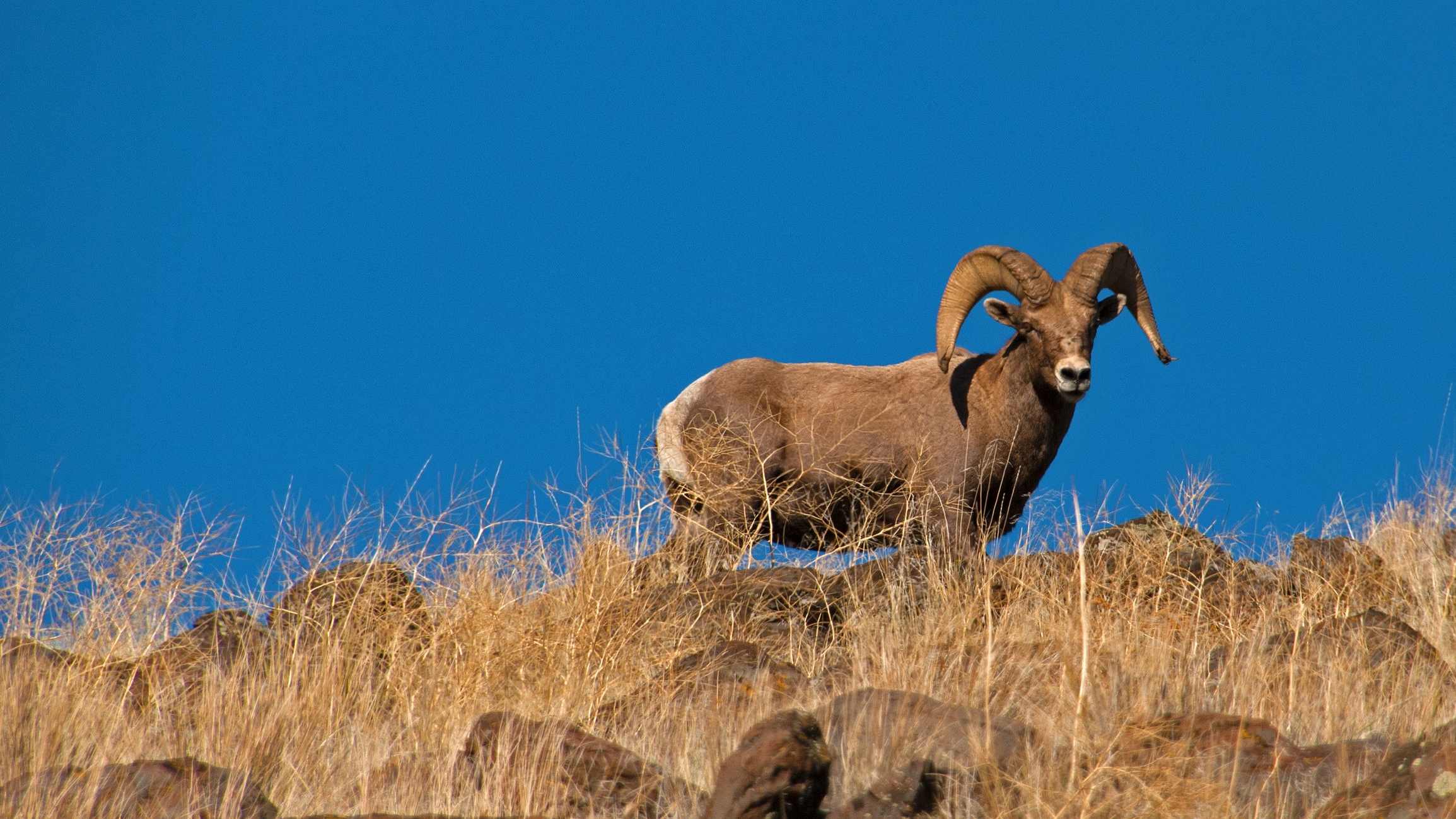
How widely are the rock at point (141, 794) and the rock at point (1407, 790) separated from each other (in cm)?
389

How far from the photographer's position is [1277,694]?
251 inches

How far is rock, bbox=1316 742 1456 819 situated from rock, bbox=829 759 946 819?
1357mm

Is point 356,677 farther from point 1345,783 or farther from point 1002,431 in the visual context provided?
point 1002,431

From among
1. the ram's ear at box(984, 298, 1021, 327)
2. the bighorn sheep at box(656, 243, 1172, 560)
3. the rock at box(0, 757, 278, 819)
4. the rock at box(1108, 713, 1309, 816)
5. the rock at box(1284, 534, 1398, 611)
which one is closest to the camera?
the rock at box(0, 757, 278, 819)

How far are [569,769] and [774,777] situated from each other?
105 centimetres

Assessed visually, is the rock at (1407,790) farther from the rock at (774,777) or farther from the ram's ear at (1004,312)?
the ram's ear at (1004,312)

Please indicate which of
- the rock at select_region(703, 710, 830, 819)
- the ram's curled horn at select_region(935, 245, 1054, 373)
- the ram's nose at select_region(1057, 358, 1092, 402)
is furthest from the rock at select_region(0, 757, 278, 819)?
the ram's curled horn at select_region(935, 245, 1054, 373)

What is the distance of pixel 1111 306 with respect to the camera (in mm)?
10406

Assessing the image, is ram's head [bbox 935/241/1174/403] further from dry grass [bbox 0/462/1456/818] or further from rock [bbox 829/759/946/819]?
rock [bbox 829/759/946/819]

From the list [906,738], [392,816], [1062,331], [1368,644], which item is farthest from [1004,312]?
[392,816]

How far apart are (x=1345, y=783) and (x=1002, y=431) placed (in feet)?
16.8

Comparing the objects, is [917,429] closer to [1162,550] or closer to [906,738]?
[1162,550]

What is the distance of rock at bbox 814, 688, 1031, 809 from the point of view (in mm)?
4953

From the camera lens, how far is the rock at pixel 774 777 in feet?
14.5
